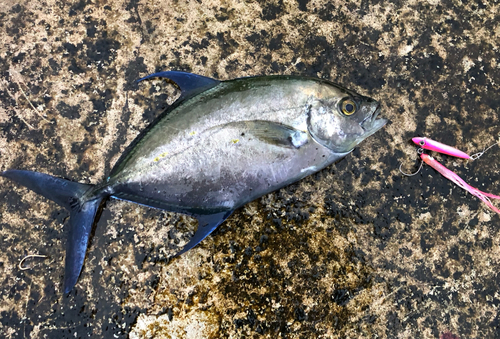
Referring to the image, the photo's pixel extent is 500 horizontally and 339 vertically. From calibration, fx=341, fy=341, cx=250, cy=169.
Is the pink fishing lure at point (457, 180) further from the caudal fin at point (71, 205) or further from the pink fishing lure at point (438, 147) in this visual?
the caudal fin at point (71, 205)

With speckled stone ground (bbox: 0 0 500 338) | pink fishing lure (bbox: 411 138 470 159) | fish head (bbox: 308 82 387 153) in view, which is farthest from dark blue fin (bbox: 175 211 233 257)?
pink fishing lure (bbox: 411 138 470 159)

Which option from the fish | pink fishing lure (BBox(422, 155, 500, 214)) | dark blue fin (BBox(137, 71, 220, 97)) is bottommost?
pink fishing lure (BBox(422, 155, 500, 214))

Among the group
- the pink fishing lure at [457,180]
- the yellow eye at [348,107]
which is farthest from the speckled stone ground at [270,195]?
the yellow eye at [348,107]

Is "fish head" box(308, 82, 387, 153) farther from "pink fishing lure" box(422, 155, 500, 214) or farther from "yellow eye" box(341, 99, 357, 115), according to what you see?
"pink fishing lure" box(422, 155, 500, 214)

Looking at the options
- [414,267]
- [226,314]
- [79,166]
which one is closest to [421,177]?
[414,267]

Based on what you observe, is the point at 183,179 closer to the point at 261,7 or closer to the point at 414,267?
the point at 261,7

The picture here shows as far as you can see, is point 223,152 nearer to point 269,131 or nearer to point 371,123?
point 269,131

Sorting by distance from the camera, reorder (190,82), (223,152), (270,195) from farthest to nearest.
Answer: (270,195) < (190,82) < (223,152)

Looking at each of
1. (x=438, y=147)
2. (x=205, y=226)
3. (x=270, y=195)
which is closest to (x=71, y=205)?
(x=205, y=226)
